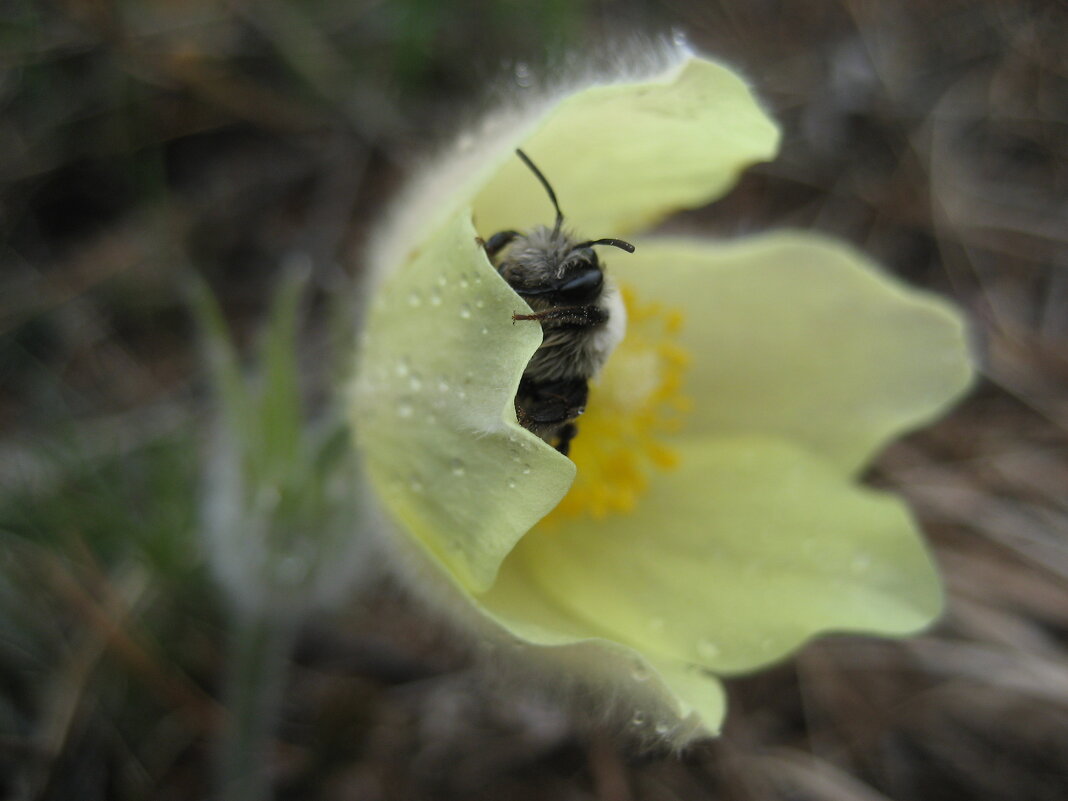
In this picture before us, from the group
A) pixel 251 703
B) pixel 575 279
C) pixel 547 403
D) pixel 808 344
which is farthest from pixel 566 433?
pixel 251 703

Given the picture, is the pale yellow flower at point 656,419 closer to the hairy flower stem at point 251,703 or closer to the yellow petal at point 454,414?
the yellow petal at point 454,414

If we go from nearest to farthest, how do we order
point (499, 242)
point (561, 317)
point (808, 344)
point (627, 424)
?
point (561, 317) → point (499, 242) → point (627, 424) → point (808, 344)

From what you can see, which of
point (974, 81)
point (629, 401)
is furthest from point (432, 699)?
point (974, 81)

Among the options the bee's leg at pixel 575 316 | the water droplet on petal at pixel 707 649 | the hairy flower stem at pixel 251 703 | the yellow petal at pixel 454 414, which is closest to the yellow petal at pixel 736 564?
the water droplet on petal at pixel 707 649

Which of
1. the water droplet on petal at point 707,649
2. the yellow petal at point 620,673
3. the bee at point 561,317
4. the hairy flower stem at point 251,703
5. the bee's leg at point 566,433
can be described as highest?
the bee at point 561,317

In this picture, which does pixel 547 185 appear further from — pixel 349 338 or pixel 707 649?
pixel 707 649

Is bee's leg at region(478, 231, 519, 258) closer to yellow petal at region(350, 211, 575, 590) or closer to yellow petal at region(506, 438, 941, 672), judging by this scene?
yellow petal at region(350, 211, 575, 590)
